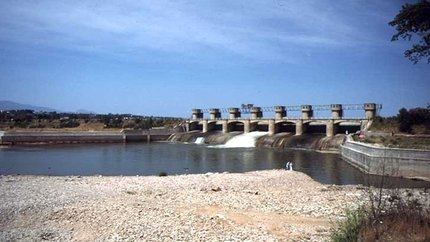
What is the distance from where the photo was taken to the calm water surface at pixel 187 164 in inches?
1324

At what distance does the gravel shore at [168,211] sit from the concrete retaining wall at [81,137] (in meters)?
45.5

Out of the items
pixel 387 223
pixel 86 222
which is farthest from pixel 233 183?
pixel 387 223

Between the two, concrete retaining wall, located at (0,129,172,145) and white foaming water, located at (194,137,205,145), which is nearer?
concrete retaining wall, located at (0,129,172,145)

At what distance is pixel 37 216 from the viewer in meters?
15.6

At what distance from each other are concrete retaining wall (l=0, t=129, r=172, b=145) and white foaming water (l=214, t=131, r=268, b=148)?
59.6 ft

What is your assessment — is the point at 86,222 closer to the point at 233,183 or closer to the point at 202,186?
the point at 202,186

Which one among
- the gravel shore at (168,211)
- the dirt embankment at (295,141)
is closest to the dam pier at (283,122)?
the dirt embankment at (295,141)

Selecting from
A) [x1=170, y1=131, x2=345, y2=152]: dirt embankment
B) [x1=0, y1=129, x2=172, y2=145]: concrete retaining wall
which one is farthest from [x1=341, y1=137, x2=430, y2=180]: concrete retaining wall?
[x1=0, y1=129, x2=172, y2=145]: concrete retaining wall

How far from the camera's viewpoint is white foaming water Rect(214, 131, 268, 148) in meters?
59.2

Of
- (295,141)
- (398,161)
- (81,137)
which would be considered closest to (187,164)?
(295,141)

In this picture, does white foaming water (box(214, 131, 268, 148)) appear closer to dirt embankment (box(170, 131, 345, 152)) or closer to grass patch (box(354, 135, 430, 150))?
dirt embankment (box(170, 131, 345, 152))

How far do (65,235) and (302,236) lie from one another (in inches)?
292

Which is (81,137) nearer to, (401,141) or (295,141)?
(295,141)

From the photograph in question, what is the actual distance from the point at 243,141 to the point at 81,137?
27.5 metres
